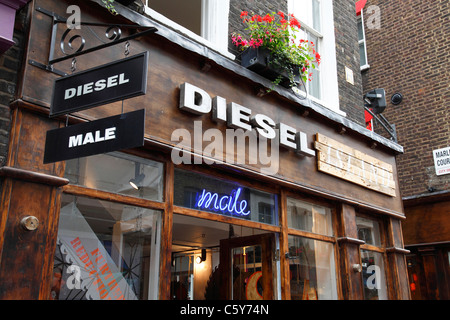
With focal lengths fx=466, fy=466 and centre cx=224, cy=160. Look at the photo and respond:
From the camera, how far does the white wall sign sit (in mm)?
10945

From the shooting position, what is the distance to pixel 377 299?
8.20 meters

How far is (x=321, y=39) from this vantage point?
9094mm

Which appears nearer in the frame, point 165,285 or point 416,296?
point 165,285

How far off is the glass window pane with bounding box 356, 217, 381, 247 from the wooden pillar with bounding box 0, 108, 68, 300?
5.70 metres

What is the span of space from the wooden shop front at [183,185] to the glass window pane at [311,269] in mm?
28

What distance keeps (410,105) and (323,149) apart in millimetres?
5668

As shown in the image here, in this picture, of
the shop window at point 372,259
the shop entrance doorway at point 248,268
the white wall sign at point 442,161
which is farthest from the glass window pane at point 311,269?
the white wall sign at point 442,161

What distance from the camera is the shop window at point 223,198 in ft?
18.1

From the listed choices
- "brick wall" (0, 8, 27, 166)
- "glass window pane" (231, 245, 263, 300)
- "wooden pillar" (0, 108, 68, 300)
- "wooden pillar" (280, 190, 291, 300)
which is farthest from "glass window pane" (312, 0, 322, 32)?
"wooden pillar" (0, 108, 68, 300)

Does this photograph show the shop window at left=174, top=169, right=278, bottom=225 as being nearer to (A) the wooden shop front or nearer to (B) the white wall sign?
(A) the wooden shop front

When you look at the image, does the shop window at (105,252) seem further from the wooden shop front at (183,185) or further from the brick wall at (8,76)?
the brick wall at (8,76)

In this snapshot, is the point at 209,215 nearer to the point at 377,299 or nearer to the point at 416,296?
the point at 377,299

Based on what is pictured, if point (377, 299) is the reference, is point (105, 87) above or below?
above

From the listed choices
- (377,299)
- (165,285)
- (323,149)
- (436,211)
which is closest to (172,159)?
(165,285)
